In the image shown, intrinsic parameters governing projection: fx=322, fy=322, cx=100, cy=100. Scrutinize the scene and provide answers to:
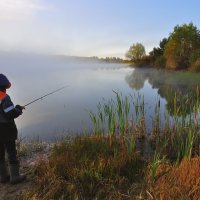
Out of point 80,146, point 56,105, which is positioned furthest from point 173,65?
point 80,146

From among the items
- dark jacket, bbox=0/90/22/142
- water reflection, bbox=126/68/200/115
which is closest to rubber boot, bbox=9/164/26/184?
dark jacket, bbox=0/90/22/142

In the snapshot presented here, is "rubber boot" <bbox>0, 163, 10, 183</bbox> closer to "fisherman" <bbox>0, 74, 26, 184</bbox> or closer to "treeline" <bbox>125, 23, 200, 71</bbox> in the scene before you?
"fisherman" <bbox>0, 74, 26, 184</bbox>

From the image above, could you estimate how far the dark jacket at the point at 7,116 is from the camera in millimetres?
4086

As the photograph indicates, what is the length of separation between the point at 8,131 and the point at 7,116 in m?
0.23

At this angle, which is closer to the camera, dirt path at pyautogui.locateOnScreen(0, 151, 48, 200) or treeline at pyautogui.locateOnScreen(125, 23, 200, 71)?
dirt path at pyautogui.locateOnScreen(0, 151, 48, 200)

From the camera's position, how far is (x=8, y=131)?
4.20m

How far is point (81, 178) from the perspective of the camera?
408 centimetres

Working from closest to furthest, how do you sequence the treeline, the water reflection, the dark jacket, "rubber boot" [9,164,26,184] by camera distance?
the dark jacket, "rubber boot" [9,164,26,184], the water reflection, the treeline

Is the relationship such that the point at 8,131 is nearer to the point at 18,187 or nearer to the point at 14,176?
the point at 14,176

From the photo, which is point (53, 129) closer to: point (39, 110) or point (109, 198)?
point (39, 110)

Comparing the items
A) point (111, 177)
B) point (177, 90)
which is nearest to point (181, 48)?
point (177, 90)

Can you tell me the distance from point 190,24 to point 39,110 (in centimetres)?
3932

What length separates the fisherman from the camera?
410cm

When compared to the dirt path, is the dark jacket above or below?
above
